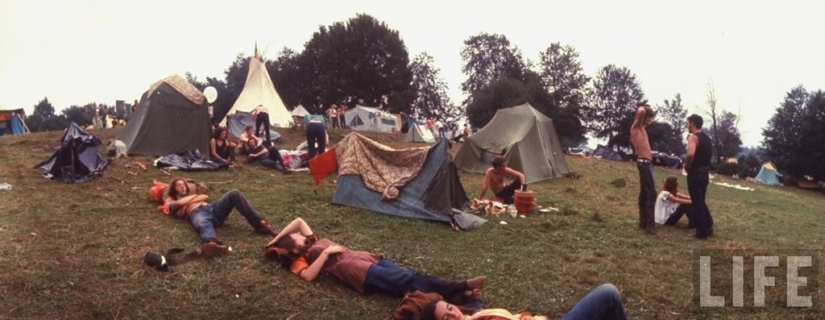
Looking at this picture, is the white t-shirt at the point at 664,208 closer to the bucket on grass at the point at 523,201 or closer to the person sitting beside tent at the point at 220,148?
the bucket on grass at the point at 523,201

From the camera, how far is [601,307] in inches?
146

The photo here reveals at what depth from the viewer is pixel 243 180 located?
35.7ft

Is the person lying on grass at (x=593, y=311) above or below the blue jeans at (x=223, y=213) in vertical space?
below

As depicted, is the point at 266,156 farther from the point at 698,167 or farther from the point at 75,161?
the point at 698,167

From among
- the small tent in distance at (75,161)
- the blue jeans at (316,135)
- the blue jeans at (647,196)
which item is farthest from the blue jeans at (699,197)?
the small tent in distance at (75,161)

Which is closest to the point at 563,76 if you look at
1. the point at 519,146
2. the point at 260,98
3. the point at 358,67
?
the point at 358,67

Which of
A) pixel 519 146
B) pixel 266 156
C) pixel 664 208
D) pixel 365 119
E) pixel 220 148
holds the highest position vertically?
pixel 365 119

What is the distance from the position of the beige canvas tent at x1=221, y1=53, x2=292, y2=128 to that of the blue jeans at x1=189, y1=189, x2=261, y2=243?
18695 millimetres

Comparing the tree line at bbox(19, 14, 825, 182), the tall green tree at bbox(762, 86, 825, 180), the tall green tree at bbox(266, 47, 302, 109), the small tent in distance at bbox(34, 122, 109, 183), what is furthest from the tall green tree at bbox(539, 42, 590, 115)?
the small tent in distance at bbox(34, 122, 109, 183)

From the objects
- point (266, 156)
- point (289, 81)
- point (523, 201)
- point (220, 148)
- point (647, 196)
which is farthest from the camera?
point (289, 81)

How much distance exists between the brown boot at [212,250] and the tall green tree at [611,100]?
3816 centimetres

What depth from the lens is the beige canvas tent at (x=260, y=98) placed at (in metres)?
25.3

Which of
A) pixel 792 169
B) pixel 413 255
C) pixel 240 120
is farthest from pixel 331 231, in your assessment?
pixel 792 169

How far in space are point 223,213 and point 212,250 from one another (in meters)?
1.25
